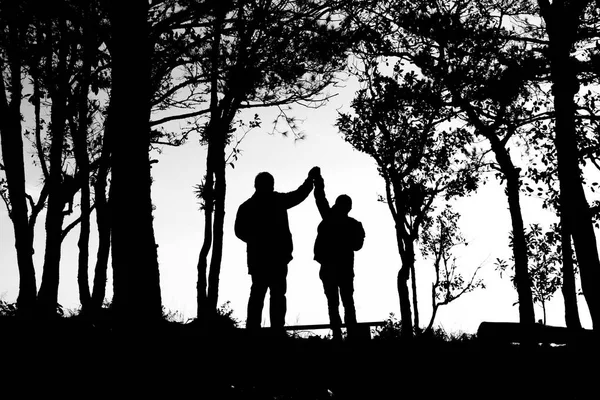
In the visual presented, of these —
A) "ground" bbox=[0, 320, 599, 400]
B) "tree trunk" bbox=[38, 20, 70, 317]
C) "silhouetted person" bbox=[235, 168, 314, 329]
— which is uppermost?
"tree trunk" bbox=[38, 20, 70, 317]

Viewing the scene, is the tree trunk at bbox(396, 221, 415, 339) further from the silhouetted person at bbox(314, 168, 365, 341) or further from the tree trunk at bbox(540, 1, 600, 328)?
the silhouetted person at bbox(314, 168, 365, 341)

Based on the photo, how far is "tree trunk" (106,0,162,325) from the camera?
8.59m

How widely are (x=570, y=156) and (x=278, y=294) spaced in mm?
8142

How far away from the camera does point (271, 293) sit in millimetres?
8664

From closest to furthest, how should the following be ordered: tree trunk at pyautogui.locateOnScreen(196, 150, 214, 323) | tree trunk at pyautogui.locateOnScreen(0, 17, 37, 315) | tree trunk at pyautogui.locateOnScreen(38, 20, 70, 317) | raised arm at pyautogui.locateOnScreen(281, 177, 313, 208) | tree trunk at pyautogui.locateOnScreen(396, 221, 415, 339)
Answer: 1. raised arm at pyautogui.locateOnScreen(281, 177, 313, 208)
2. tree trunk at pyautogui.locateOnScreen(0, 17, 37, 315)
3. tree trunk at pyautogui.locateOnScreen(38, 20, 70, 317)
4. tree trunk at pyautogui.locateOnScreen(196, 150, 214, 323)
5. tree trunk at pyautogui.locateOnScreen(396, 221, 415, 339)

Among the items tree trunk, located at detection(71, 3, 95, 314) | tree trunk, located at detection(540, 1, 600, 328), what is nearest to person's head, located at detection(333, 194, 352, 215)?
tree trunk, located at detection(540, 1, 600, 328)

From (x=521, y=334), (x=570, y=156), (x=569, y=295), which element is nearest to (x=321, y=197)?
(x=521, y=334)

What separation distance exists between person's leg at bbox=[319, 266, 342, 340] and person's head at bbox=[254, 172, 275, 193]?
6.07ft

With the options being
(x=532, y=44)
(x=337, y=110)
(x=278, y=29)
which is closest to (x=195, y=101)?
(x=278, y=29)

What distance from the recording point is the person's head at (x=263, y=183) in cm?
861

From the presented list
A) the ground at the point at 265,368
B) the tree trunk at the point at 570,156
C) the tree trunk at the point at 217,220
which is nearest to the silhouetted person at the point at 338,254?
the ground at the point at 265,368

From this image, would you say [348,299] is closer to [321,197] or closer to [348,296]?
[348,296]

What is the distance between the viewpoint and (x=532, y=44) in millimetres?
18125

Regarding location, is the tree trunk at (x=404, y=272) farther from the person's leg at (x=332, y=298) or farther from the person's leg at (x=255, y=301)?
the person's leg at (x=255, y=301)
